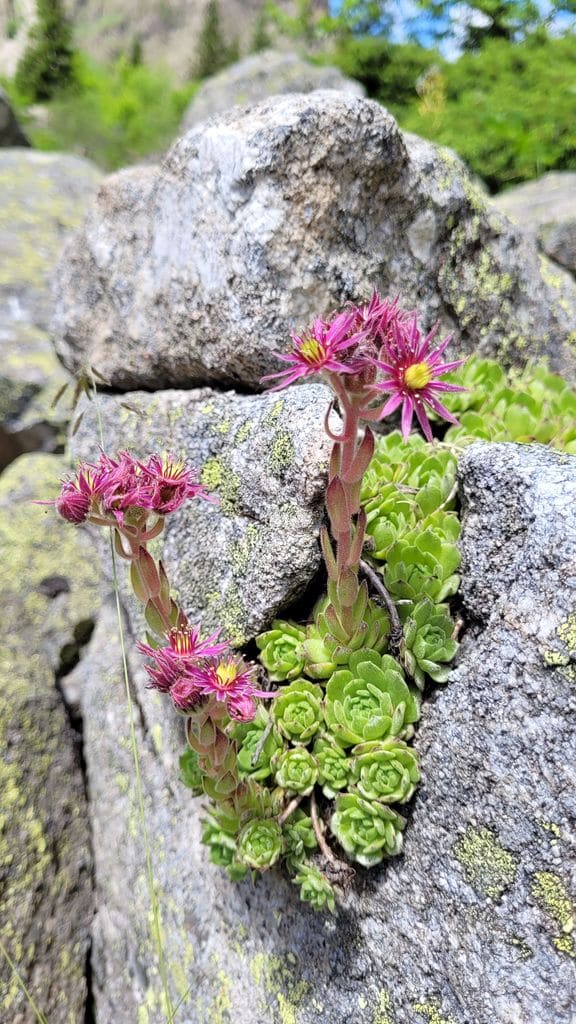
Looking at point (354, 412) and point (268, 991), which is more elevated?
point (354, 412)

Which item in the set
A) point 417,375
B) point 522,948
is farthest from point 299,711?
point 417,375

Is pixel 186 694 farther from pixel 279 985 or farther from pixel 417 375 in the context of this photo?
pixel 279 985

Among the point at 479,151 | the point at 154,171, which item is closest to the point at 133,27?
the point at 479,151

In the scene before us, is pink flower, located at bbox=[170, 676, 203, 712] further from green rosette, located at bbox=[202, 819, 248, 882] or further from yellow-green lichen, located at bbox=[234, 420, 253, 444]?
yellow-green lichen, located at bbox=[234, 420, 253, 444]

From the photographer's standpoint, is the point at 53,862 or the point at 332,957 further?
the point at 53,862

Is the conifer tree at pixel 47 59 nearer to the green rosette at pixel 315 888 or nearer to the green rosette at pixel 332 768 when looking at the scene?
the green rosette at pixel 332 768

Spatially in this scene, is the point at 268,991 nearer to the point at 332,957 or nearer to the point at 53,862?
the point at 332,957

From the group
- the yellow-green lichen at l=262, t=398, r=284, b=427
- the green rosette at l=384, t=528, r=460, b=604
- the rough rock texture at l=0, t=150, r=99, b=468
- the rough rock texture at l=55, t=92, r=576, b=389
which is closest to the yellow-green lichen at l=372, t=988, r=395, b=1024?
the green rosette at l=384, t=528, r=460, b=604

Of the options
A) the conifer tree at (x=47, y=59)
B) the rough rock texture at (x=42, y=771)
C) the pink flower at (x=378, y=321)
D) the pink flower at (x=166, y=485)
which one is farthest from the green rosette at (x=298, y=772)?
the conifer tree at (x=47, y=59)
